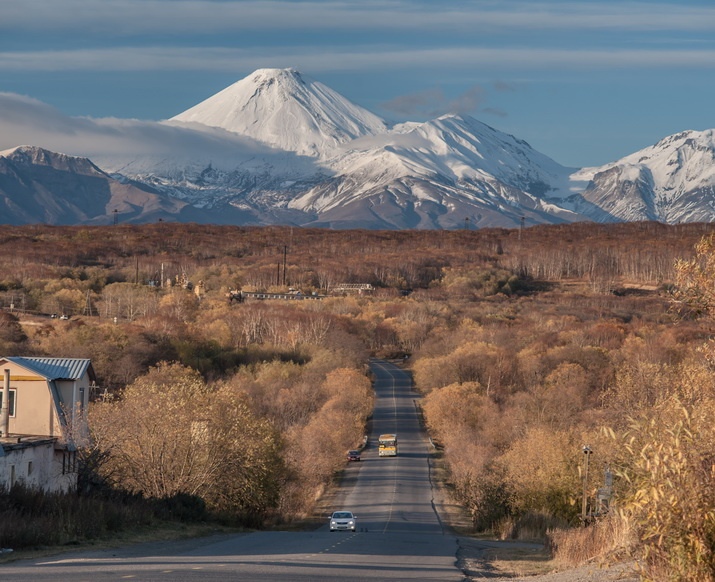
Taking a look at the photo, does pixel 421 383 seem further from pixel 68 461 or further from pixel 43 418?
pixel 68 461

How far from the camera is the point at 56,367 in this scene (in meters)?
35.2

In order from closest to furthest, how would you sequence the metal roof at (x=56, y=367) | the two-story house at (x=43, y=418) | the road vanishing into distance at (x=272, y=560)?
the road vanishing into distance at (x=272, y=560) → the two-story house at (x=43, y=418) → the metal roof at (x=56, y=367)

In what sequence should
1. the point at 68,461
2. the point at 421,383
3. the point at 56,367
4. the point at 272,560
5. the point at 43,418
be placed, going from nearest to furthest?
the point at 272,560 < the point at 68,461 < the point at 43,418 < the point at 56,367 < the point at 421,383

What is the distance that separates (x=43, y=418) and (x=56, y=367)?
97.5 inches

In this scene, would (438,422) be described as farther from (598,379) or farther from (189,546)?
→ (189,546)

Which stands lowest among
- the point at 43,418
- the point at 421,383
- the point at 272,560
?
the point at 272,560

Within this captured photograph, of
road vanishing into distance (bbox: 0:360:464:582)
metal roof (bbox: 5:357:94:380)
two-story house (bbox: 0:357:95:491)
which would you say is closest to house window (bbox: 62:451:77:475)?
two-story house (bbox: 0:357:95:491)

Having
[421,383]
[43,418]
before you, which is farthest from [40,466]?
[421,383]

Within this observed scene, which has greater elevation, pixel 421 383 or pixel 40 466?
pixel 421 383

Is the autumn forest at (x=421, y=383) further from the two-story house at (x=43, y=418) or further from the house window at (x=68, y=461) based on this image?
the two-story house at (x=43, y=418)

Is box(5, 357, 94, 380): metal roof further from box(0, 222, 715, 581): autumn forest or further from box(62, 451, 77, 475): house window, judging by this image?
box(62, 451, 77, 475): house window

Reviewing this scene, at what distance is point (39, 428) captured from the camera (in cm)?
3297

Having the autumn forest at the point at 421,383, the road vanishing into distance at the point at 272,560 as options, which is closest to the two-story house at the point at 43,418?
the autumn forest at the point at 421,383

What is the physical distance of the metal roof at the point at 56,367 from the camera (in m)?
33.9
